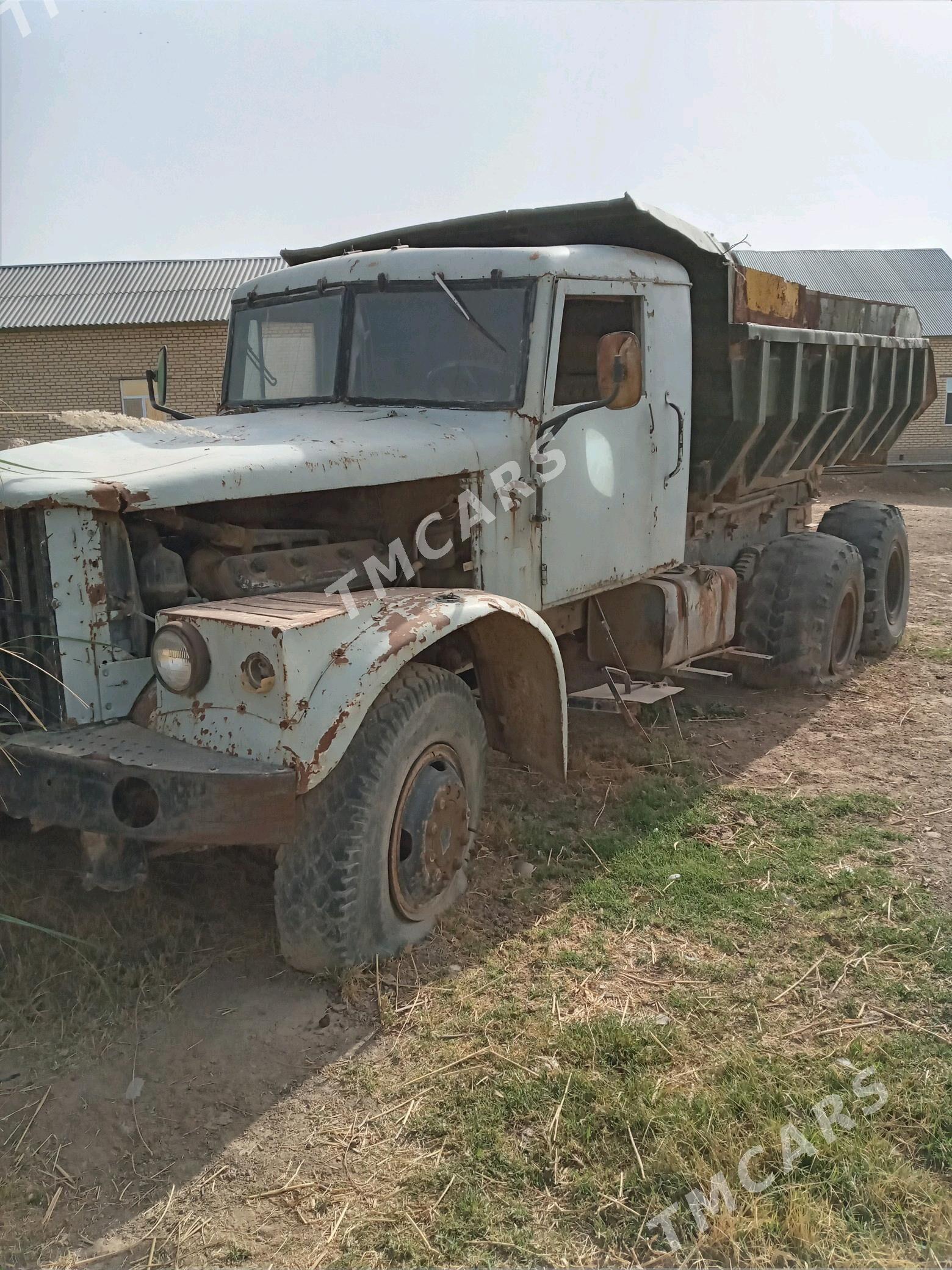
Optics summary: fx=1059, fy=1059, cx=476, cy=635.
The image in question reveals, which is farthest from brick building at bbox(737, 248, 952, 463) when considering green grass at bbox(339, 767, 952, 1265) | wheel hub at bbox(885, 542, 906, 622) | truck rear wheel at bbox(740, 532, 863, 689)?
green grass at bbox(339, 767, 952, 1265)

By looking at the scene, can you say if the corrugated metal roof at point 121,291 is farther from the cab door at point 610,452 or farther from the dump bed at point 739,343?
the cab door at point 610,452

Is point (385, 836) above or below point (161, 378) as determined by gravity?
below

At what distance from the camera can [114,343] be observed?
20.8 meters

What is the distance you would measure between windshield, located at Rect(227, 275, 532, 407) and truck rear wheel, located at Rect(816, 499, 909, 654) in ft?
12.4

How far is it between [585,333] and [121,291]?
1986cm

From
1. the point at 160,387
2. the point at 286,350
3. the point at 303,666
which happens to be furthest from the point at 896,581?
the point at 303,666

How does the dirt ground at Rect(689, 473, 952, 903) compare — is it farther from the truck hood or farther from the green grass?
the truck hood

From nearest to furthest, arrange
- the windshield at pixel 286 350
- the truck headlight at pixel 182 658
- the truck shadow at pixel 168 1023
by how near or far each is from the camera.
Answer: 1. the truck shadow at pixel 168 1023
2. the truck headlight at pixel 182 658
3. the windshield at pixel 286 350

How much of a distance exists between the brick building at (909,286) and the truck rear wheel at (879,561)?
18.7 meters

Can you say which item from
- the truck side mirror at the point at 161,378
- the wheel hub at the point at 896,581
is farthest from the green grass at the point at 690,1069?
the wheel hub at the point at 896,581

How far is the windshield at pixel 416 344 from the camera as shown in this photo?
13.5 feet

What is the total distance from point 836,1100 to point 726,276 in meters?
3.81

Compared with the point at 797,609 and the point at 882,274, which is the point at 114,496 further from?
the point at 882,274

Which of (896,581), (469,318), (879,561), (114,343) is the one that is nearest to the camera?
(469,318)
